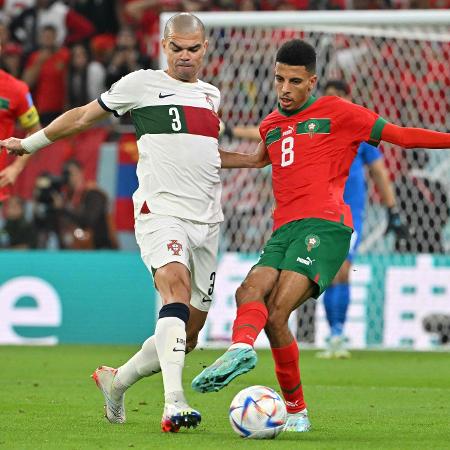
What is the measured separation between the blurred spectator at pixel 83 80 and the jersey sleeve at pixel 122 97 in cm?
945

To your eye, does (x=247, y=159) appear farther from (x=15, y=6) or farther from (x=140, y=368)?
(x=15, y=6)

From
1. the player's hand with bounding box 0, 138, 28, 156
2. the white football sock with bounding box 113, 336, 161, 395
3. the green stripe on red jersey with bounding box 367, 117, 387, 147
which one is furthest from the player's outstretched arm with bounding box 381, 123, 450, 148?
the player's hand with bounding box 0, 138, 28, 156

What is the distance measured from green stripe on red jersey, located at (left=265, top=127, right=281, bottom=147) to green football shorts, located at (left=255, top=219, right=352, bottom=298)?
22.0 inches

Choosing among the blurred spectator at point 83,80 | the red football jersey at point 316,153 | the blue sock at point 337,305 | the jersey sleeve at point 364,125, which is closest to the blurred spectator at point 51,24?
the blurred spectator at point 83,80

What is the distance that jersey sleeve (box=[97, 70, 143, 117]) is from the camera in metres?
7.11

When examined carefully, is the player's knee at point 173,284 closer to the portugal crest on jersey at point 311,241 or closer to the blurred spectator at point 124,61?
the portugal crest on jersey at point 311,241

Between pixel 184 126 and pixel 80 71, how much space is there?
31.9 ft

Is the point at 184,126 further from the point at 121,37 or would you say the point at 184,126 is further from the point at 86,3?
the point at 86,3

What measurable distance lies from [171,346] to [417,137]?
1.83 m

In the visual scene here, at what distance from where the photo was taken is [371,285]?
13.5 m

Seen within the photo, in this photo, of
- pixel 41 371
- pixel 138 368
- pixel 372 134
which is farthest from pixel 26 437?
pixel 41 371

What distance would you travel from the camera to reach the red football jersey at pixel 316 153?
23.2 ft

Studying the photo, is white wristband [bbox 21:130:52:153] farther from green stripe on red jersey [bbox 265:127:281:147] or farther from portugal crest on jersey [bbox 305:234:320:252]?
portugal crest on jersey [bbox 305:234:320:252]

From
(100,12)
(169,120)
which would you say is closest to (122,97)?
(169,120)
